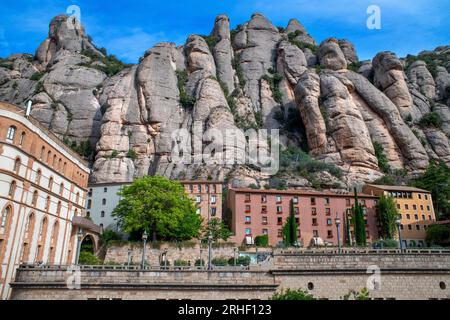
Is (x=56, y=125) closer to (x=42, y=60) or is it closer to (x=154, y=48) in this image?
(x=154, y=48)

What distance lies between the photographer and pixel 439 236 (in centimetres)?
5159

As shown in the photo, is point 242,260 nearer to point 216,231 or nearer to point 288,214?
point 216,231

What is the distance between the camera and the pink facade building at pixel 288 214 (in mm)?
55000

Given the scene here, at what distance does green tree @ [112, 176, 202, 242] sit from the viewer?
154 ft

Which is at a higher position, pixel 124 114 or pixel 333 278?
pixel 124 114

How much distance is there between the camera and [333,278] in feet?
83.5

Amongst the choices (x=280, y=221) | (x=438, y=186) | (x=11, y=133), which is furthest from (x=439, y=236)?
(x=11, y=133)

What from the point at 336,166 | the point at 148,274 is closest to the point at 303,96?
the point at 336,166

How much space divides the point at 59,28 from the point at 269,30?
224 feet

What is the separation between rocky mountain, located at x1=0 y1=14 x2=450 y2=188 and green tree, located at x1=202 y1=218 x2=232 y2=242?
1150 cm

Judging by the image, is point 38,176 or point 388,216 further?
point 388,216

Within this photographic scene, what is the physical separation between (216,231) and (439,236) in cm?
3365

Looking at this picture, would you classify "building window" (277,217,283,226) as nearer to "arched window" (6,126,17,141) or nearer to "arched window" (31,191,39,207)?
"arched window" (31,191,39,207)

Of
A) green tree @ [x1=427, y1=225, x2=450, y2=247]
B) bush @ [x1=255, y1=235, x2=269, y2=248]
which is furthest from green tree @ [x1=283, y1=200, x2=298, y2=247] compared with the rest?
green tree @ [x1=427, y1=225, x2=450, y2=247]
